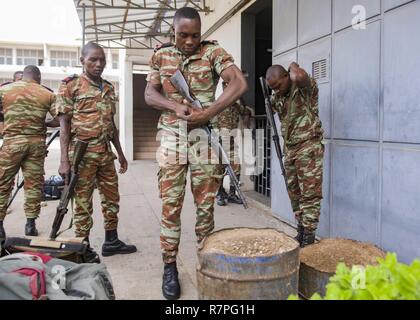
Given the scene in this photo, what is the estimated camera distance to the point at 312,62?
3.88 metres

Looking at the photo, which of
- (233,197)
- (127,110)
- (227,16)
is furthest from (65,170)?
(127,110)

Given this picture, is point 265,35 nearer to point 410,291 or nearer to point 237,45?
point 237,45

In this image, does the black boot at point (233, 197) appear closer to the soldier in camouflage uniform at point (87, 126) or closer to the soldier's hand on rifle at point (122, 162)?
the soldier's hand on rifle at point (122, 162)

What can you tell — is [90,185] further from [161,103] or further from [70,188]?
[161,103]

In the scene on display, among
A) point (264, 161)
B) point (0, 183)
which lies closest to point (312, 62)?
point (264, 161)

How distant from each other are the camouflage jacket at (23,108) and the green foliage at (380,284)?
3.59m

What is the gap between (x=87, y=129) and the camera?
10.7 ft

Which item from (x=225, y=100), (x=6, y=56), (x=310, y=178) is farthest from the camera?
(x=6, y=56)

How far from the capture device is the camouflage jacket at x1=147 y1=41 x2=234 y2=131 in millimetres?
2539

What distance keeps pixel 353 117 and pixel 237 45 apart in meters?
3.42

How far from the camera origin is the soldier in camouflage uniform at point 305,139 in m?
3.39

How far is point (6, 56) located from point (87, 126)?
32.5 meters

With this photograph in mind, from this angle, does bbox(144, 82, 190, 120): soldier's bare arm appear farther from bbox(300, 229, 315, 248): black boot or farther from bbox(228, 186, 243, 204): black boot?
bbox(228, 186, 243, 204): black boot

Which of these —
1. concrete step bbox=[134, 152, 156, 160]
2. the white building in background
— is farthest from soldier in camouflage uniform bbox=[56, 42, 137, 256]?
the white building in background
